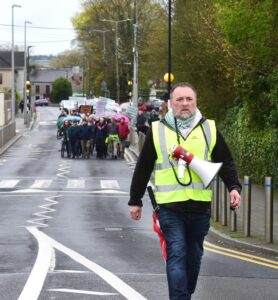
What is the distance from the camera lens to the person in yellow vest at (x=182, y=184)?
26.3 feet

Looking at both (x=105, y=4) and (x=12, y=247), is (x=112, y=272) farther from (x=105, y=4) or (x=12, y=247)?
(x=105, y=4)

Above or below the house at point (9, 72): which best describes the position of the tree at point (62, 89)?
below

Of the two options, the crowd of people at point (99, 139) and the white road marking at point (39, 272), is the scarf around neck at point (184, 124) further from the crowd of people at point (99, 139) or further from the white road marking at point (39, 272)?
the crowd of people at point (99, 139)

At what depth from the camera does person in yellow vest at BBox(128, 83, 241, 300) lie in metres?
8.01

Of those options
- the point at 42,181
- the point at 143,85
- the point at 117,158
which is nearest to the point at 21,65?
the point at 143,85

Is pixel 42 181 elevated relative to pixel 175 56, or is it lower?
lower

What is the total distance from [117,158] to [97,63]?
63.5 meters

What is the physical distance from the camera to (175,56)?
4447 cm

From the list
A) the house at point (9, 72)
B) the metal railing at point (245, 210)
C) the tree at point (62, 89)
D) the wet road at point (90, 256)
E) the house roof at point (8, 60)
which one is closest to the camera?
the wet road at point (90, 256)

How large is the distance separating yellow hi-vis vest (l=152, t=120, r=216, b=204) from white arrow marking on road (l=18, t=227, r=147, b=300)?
6.00ft

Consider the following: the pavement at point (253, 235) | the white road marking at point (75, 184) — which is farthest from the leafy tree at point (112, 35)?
the pavement at point (253, 235)

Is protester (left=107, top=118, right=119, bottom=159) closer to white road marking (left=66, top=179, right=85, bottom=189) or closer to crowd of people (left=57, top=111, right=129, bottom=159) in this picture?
crowd of people (left=57, top=111, right=129, bottom=159)

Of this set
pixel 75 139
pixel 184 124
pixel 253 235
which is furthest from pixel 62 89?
pixel 184 124

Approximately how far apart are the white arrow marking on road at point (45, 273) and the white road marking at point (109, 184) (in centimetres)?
1423
